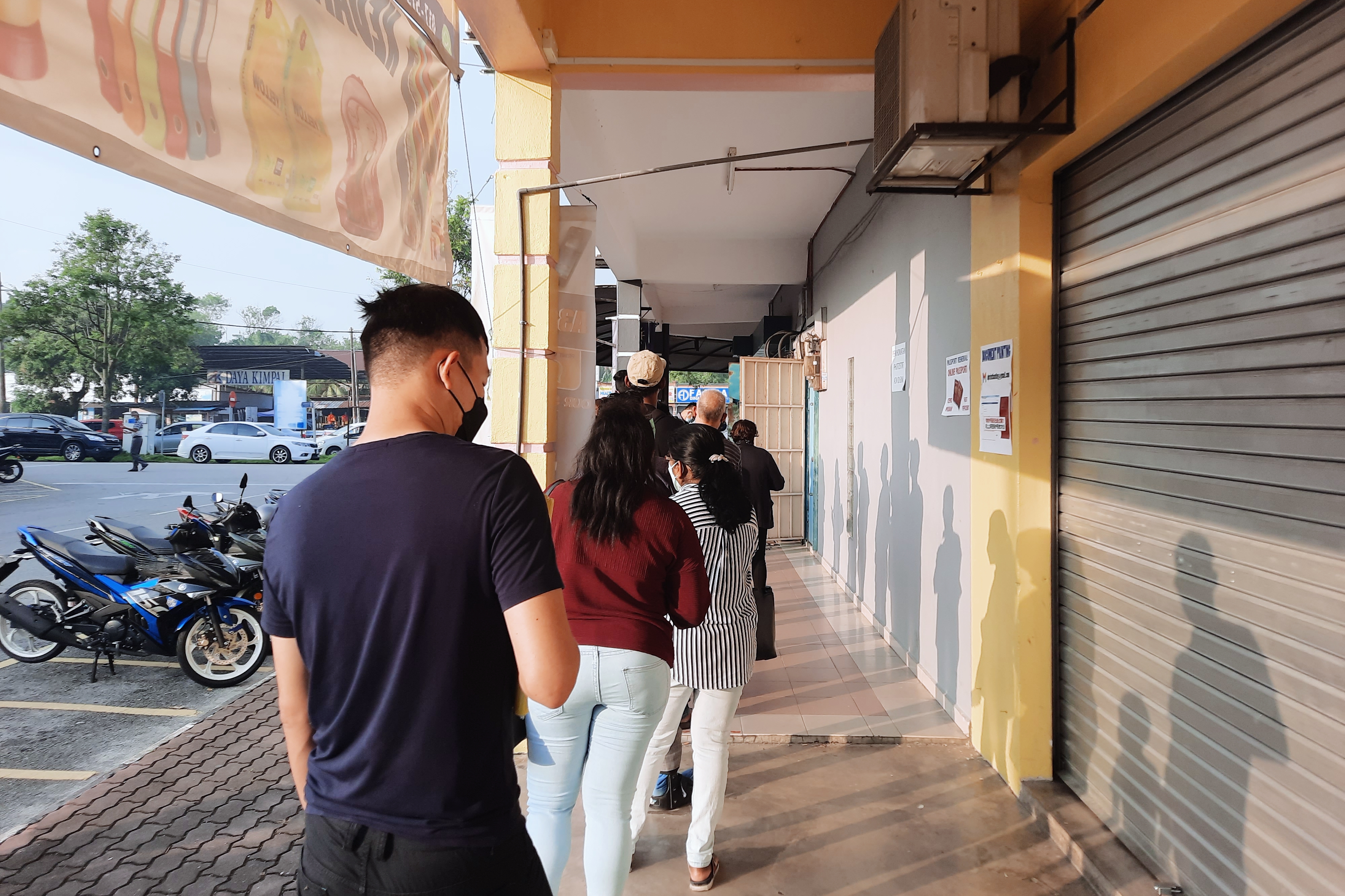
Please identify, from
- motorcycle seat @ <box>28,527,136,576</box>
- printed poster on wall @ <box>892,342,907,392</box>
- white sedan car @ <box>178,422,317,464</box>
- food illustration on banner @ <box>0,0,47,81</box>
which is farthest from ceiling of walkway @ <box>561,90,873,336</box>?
white sedan car @ <box>178,422,317,464</box>

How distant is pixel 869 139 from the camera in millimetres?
3059

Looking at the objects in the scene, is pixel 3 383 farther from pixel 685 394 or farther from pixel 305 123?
pixel 685 394

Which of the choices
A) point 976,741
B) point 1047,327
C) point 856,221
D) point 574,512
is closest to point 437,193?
point 574,512

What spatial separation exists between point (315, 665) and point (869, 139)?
2835 millimetres

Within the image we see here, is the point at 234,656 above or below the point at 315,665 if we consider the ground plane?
below

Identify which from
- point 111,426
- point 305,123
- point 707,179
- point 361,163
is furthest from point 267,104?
point 111,426

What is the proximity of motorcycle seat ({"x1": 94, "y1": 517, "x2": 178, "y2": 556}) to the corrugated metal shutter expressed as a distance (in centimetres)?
556

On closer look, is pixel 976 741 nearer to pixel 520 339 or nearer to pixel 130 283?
pixel 520 339

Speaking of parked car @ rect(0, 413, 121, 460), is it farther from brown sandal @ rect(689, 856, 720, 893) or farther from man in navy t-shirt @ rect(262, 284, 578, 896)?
man in navy t-shirt @ rect(262, 284, 578, 896)

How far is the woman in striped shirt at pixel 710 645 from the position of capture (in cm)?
257

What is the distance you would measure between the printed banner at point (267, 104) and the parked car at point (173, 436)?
15145 millimetres

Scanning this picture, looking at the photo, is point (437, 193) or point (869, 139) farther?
point (869, 139)

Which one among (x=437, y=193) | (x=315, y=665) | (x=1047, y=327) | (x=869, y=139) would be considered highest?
(x=869, y=139)

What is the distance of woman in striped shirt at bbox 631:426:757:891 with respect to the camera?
101 inches
